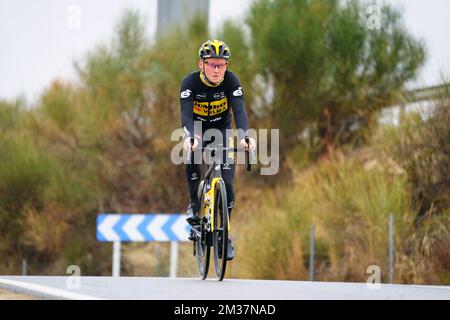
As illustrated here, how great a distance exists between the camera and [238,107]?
11125mm

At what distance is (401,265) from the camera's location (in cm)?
1902

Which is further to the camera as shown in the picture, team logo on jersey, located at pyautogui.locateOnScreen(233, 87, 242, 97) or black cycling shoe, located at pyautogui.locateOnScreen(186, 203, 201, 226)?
black cycling shoe, located at pyautogui.locateOnScreen(186, 203, 201, 226)

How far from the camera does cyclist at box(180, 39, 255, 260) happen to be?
11000 mm

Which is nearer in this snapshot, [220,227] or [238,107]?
[220,227]

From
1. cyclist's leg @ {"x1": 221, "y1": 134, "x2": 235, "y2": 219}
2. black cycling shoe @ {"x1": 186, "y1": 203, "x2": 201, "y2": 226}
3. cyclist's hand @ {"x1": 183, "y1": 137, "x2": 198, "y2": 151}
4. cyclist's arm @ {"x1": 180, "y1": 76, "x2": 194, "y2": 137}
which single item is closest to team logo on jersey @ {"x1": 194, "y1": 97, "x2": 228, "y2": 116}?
cyclist's arm @ {"x1": 180, "y1": 76, "x2": 194, "y2": 137}

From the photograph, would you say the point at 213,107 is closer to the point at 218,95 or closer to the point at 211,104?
the point at 211,104

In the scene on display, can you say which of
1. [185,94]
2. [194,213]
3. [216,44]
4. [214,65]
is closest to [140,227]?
[194,213]

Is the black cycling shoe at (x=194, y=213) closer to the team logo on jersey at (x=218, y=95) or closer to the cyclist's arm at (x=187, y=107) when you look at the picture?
the cyclist's arm at (x=187, y=107)

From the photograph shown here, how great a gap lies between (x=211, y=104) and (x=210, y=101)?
4 centimetres

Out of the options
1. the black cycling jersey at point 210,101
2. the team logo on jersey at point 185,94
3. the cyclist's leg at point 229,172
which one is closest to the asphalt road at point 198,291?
the cyclist's leg at point 229,172

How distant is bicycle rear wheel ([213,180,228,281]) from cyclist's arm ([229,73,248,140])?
60 centimetres

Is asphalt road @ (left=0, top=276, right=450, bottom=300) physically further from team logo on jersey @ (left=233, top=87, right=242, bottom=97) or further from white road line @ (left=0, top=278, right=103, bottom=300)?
team logo on jersey @ (left=233, top=87, right=242, bottom=97)

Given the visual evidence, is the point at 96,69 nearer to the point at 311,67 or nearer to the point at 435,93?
the point at 311,67

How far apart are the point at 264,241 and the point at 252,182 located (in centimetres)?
873
